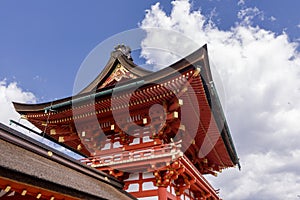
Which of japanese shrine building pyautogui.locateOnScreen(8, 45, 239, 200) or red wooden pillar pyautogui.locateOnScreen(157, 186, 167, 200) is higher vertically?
japanese shrine building pyautogui.locateOnScreen(8, 45, 239, 200)

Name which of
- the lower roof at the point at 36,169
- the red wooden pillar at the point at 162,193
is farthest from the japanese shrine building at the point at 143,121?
the lower roof at the point at 36,169

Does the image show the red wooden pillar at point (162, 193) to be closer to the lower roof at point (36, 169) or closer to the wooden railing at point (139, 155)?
the wooden railing at point (139, 155)

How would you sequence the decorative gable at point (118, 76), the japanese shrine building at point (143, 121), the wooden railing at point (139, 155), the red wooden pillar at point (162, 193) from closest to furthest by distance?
the wooden railing at point (139, 155), the red wooden pillar at point (162, 193), the japanese shrine building at point (143, 121), the decorative gable at point (118, 76)

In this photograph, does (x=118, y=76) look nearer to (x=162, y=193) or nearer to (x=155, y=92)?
(x=155, y=92)

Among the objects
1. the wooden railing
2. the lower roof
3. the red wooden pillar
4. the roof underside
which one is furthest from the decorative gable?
the red wooden pillar

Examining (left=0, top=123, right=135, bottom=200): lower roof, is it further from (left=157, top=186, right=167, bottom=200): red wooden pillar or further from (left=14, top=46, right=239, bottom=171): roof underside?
(left=14, top=46, right=239, bottom=171): roof underside

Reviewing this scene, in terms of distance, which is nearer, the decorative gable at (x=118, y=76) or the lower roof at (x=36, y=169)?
the lower roof at (x=36, y=169)

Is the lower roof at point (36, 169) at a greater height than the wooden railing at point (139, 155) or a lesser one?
lesser

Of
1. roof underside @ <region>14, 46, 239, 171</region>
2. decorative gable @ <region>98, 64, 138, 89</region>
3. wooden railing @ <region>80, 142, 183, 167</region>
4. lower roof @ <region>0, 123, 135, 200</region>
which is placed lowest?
lower roof @ <region>0, 123, 135, 200</region>

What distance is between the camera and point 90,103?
12969 mm

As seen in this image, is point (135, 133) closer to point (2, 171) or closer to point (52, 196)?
point (52, 196)

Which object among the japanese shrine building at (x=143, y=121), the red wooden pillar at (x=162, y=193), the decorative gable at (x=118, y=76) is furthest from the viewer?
the decorative gable at (x=118, y=76)

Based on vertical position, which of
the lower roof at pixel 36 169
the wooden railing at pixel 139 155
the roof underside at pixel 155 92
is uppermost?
the roof underside at pixel 155 92

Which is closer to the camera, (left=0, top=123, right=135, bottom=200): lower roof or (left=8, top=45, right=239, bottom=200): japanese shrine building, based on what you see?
(left=0, top=123, right=135, bottom=200): lower roof
